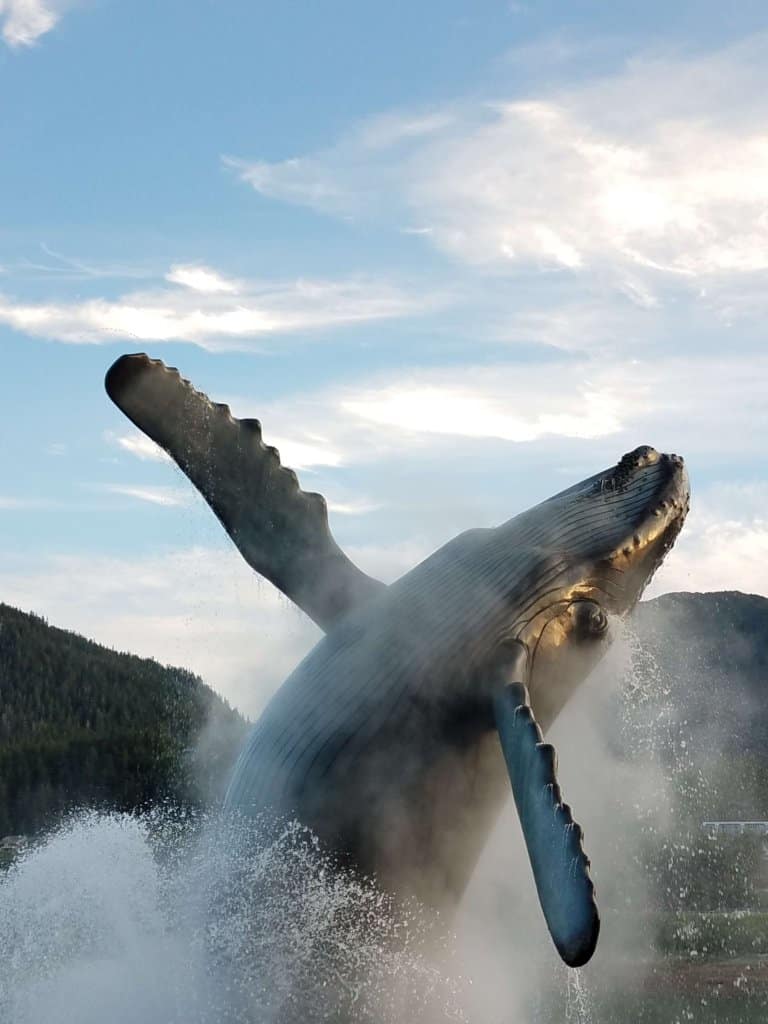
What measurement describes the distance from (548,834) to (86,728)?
120751mm

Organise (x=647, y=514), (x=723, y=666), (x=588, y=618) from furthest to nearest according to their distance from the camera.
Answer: (x=723, y=666) < (x=647, y=514) < (x=588, y=618)

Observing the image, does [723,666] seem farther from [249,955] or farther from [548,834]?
[548,834]

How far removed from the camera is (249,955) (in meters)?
8.12

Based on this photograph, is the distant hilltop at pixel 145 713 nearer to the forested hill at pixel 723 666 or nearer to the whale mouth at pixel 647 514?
the forested hill at pixel 723 666

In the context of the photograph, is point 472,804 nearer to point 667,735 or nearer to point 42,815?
point 667,735

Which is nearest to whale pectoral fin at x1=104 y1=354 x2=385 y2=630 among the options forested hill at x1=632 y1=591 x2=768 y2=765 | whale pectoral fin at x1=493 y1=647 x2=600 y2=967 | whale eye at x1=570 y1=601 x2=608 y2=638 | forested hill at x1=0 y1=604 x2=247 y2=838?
whale eye at x1=570 y1=601 x2=608 y2=638

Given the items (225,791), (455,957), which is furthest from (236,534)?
(455,957)

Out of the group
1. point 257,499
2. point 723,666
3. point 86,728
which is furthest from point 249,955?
point 723,666

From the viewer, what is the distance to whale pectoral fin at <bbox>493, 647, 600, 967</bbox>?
22.4 feet

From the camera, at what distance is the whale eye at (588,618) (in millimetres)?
9305

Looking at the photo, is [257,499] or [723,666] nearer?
[257,499]

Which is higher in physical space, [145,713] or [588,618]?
[588,618]

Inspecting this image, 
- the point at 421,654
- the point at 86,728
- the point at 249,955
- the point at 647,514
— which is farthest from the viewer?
the point at 86,728

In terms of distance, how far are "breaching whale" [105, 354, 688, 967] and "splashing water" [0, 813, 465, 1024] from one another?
0.24 meters
